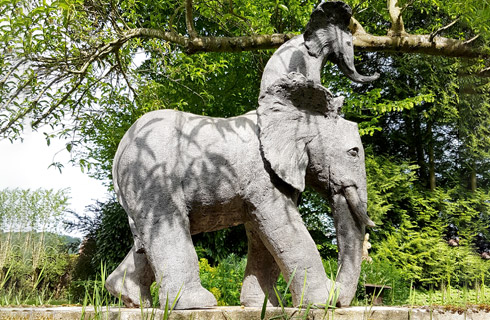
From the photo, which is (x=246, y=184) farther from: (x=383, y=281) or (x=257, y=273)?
(x=383, y=281)

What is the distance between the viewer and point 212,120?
11.2ft

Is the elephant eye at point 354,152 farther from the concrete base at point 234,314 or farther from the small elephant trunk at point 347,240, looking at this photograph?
the concrete base at point 234,314

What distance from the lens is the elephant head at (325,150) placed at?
10.8 ft

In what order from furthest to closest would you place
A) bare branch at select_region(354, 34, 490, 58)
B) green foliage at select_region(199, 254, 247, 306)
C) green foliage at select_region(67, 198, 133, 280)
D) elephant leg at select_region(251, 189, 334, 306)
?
green foliage at select_region(67, 198, 133, 280) → green foliage at select_region(199, 254, 247, 306) → bare branch at select_region(354, 34, 490, 58) → elephant leg at select_region(251, 189, 334, 306)

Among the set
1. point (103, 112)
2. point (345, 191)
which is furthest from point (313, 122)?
point (103, 112)

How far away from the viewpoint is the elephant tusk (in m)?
3.33

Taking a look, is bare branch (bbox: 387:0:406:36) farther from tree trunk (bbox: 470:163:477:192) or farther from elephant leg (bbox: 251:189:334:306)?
tree trunk (bbox: 470:163:477:192)

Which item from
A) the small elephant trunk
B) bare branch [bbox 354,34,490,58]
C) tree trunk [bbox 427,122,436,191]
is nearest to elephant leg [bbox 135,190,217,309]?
the small elephant trunk

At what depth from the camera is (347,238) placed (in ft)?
11.0

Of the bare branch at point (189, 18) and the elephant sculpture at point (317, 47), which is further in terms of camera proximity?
the bare branch at point (189, 18)

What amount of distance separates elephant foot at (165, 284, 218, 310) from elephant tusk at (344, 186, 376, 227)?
3.58ft

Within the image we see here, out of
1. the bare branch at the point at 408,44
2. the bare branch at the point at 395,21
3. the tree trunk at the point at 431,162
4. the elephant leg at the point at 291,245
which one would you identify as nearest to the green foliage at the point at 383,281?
the bare branch at the point at 408,44

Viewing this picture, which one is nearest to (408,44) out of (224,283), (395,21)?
(395,21)

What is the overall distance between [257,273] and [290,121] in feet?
3.72
